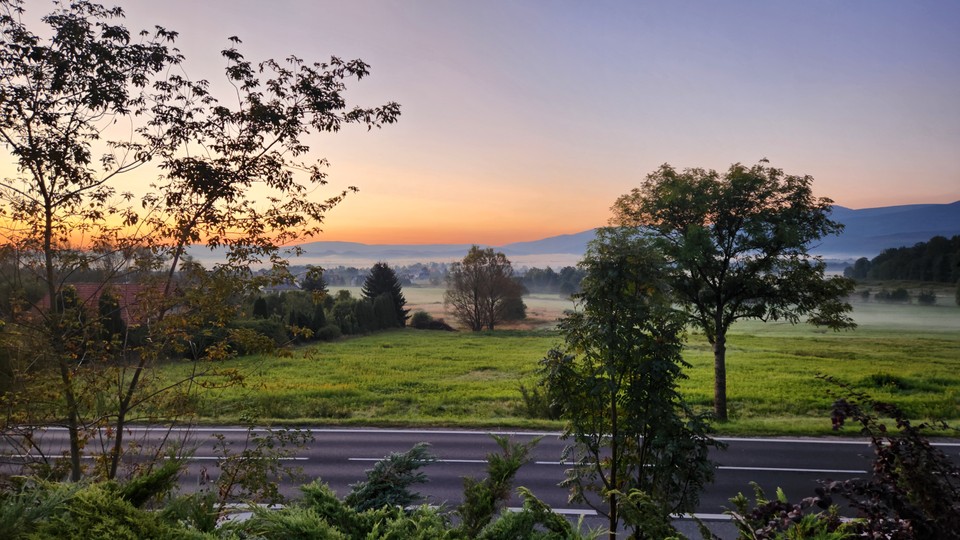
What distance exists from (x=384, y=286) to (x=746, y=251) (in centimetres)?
4515

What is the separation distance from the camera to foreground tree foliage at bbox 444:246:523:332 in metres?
52.8

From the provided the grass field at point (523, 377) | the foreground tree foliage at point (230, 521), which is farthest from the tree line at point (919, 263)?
the foreground tree foliage at point (230, 521)

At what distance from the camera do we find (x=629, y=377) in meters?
6.76

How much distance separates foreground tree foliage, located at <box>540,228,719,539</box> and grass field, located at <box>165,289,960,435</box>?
711 mm

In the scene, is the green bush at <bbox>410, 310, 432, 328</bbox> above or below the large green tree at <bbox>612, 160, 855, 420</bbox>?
below

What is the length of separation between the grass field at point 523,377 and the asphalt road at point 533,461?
43.4 inches

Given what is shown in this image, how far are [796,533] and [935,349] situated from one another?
1635 inches

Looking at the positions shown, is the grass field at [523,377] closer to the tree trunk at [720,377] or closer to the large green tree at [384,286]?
the tree trunk at [720,377]

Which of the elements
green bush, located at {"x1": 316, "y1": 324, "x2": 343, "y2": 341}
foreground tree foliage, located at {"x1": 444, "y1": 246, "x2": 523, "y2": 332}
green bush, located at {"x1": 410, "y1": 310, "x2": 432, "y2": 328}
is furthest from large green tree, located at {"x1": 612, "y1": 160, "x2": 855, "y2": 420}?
green bush, located at {"x1": 410, "y1": 310, "x2": 432, "y2": 328}

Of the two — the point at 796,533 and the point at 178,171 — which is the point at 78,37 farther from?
the point at 796,533

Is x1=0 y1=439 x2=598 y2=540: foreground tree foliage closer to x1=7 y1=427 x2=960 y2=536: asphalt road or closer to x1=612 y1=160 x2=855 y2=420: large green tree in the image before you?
x1=7 y1=427 x2=960 y2=536: asphalt road

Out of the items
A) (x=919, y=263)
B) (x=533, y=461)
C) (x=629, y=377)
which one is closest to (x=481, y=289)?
(x=919, y=263)

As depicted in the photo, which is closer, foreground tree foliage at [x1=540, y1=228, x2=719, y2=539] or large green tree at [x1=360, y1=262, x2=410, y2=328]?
foreground tree foliage at [x1=540, y1=228, x2=719, y2=539]

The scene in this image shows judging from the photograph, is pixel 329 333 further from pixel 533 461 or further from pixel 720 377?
pixel 533 461
